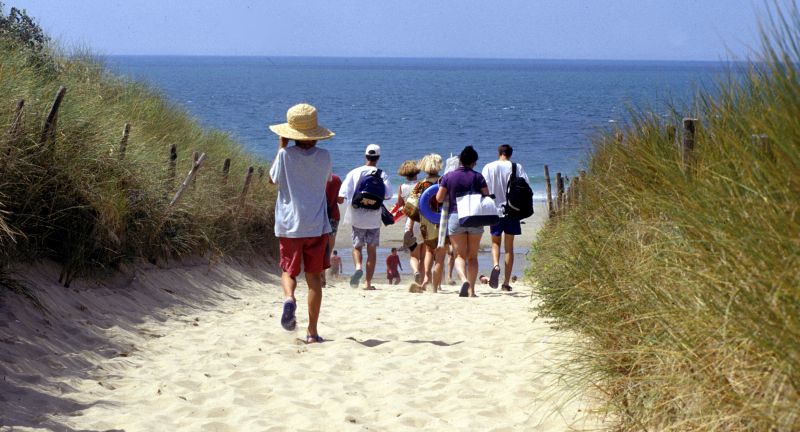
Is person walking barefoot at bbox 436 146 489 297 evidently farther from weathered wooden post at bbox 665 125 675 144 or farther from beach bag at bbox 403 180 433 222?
weathered wooden post at bbox 665 125 675 144

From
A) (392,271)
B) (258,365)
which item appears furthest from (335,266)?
(258,365)

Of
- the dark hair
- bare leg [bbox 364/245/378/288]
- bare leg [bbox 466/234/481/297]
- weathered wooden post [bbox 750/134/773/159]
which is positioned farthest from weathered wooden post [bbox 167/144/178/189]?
weathered wooden post [bbox 750/134/773/159]

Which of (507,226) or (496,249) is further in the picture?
(496,249)

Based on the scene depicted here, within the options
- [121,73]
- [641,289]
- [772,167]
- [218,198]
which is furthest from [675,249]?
[121,73]

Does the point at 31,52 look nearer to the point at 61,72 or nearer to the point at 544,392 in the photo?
the point at 61,72

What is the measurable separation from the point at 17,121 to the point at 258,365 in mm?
2819

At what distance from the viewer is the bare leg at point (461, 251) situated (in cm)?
1089

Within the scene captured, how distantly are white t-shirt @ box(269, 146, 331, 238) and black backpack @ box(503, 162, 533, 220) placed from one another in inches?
178

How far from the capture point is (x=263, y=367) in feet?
22.1

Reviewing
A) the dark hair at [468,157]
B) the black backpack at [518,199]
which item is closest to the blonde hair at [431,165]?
the black backpack at [518,199]

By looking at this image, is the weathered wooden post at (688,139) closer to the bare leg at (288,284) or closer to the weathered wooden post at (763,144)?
the weathered wooden post at (763,144)

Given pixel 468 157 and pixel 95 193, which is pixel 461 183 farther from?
pixel 95 193

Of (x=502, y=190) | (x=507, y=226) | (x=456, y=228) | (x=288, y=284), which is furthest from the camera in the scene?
(x=502, y=190)

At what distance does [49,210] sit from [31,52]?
21.7 feet
